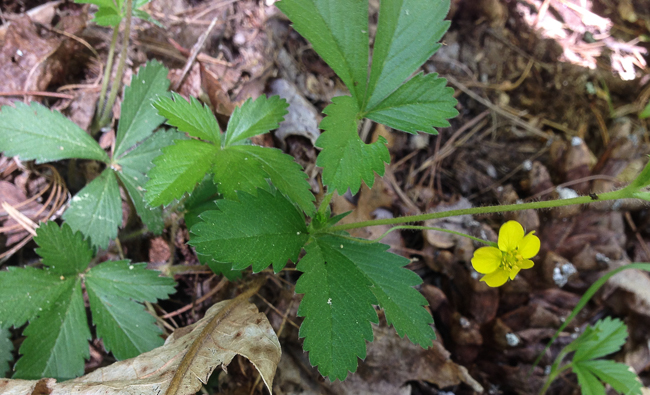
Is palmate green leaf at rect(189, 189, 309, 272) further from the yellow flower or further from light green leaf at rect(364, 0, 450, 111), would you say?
the yellow flower

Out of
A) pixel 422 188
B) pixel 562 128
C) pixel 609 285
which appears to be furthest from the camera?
pixel 562 128

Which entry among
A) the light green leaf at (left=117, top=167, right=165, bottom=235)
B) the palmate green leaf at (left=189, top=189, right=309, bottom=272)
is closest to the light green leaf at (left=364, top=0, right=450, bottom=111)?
the palmate green leaf at (left=189, top=189, right=309, bottom=272)

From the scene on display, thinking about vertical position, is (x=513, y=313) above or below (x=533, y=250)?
below

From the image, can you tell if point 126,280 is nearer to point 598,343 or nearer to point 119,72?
point 119,72

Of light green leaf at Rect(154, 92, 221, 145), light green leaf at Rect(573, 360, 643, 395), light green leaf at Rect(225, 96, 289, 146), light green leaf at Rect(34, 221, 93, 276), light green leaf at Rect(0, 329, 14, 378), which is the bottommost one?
light green leaf at Rect(573, 360, 643, 395)

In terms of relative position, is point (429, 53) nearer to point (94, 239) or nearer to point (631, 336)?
point (94, 239)

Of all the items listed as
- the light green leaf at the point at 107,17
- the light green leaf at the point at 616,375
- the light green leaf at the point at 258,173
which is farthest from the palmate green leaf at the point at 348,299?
the light green leaf at the point at 107,17

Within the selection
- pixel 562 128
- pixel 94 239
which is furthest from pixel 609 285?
pixel 94 239
